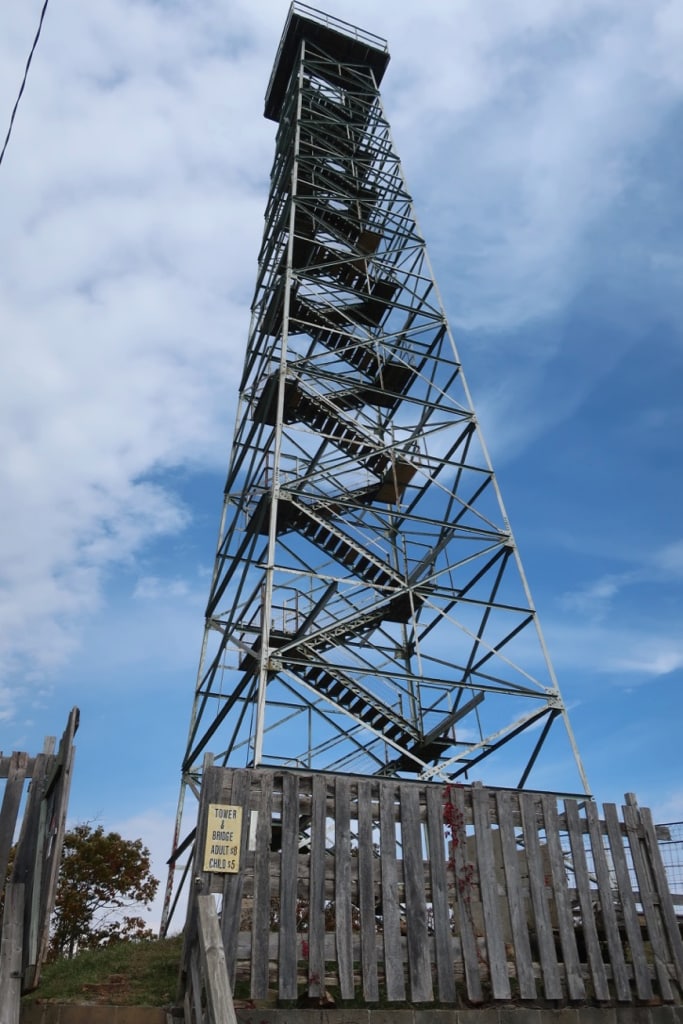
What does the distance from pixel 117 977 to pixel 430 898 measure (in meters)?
3.30

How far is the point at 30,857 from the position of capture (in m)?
7.30

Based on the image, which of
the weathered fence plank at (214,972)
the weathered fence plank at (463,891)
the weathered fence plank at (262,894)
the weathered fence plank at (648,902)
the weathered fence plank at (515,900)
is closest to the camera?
the weathered fence plank at (214,972)

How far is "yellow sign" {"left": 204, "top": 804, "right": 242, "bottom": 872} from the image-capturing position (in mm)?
7801

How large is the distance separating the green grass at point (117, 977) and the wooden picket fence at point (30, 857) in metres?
0.65

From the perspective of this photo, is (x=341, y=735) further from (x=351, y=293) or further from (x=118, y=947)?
(x=351, y=293)

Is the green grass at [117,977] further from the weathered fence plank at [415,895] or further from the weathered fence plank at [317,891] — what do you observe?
the weathered fence plank at [415,895]

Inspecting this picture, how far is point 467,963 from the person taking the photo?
819 centimetres

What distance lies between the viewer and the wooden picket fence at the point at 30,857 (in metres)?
6.83

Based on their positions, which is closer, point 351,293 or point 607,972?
point 607,972

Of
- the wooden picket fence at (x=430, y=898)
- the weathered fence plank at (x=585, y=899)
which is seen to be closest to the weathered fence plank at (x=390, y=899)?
the wooden picket fence at (x=430, y=898)

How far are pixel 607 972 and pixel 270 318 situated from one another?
1499 centimetres

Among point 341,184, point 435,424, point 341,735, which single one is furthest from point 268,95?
point 341,735

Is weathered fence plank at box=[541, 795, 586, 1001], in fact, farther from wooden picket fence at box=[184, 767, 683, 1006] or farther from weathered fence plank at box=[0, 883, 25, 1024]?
weathered fence plank at box=[0, 883, 25, 1024]

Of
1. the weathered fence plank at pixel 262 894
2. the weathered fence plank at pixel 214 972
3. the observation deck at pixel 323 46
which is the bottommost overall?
the weathered fence plank at pixel 214 972
